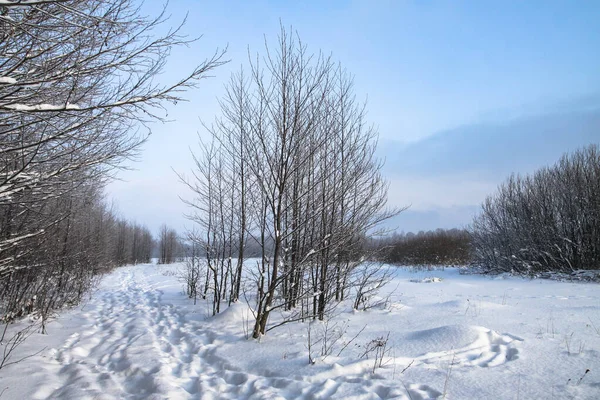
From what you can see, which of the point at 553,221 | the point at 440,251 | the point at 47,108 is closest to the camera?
the point at 47,108

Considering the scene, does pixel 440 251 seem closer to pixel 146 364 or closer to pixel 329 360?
pixel 329 360

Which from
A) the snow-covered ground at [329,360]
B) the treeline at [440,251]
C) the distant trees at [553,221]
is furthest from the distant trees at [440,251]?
the snow-covered ground at [329,360]

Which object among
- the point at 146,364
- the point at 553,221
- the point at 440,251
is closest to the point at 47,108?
the point at 146,364

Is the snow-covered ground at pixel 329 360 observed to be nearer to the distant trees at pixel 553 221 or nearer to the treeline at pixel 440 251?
the distant trees at pixel 553 221

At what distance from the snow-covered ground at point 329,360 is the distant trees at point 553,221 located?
40.8 ft

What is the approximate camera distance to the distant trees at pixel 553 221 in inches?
629

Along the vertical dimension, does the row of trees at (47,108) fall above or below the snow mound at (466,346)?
above

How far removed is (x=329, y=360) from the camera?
13.6 feet

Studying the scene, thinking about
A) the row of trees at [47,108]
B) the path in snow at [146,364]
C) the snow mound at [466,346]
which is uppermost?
the row of trees at [47,108]

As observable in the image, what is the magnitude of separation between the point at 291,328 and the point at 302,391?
8.39 feet

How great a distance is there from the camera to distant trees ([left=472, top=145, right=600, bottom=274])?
52.4ft

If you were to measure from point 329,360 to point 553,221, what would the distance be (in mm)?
18474

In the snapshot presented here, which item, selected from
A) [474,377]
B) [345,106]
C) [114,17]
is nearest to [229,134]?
[345,106]

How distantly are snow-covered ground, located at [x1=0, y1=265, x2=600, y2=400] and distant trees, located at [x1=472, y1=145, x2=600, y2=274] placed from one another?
12.4 m
